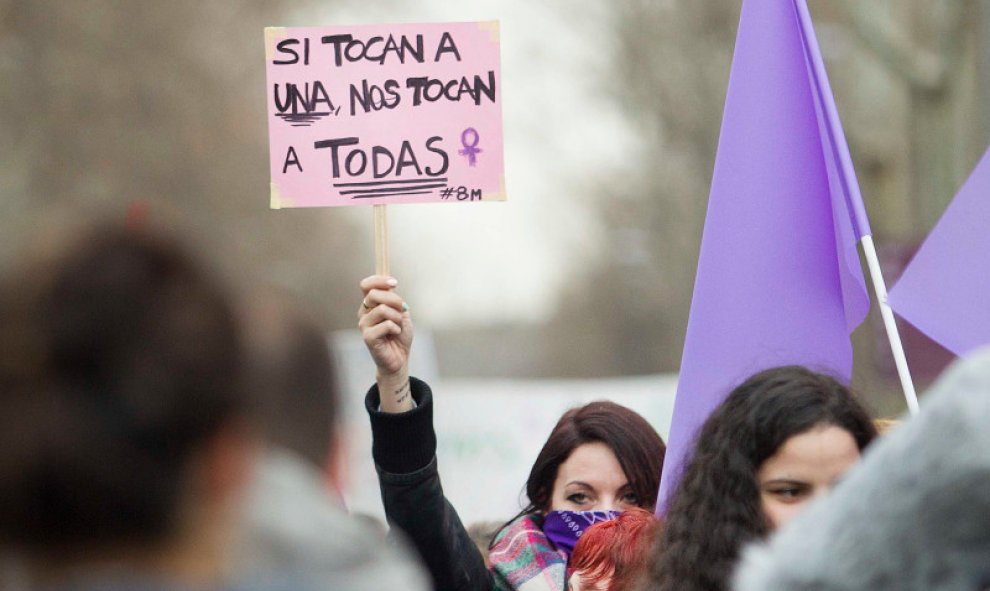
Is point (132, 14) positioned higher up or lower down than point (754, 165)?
higher up

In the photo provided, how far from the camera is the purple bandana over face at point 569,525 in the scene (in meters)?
3.30

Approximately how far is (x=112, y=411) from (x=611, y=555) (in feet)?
6.30

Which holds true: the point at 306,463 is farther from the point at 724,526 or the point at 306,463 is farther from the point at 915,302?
the point at 915,302

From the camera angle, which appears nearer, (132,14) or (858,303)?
(858,303)

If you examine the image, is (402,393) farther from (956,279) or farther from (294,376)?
(294,376)

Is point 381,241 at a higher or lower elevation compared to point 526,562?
higher

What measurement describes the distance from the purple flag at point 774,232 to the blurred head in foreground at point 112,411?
1955mm

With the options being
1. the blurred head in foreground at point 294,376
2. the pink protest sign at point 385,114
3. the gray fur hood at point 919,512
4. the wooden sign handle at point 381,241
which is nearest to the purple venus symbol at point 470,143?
the pink protest sign at point 385,114

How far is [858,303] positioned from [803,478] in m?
1.01

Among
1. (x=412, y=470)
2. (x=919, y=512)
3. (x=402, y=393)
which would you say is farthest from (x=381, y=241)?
(x=919, y=512)

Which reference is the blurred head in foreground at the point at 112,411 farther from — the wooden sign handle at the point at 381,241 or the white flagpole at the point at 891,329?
the white flagpole at the point at 891,329

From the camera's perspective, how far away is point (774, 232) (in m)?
3.54

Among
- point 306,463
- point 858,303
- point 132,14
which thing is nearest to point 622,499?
point 858,303

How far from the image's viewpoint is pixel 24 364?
1.26 m
